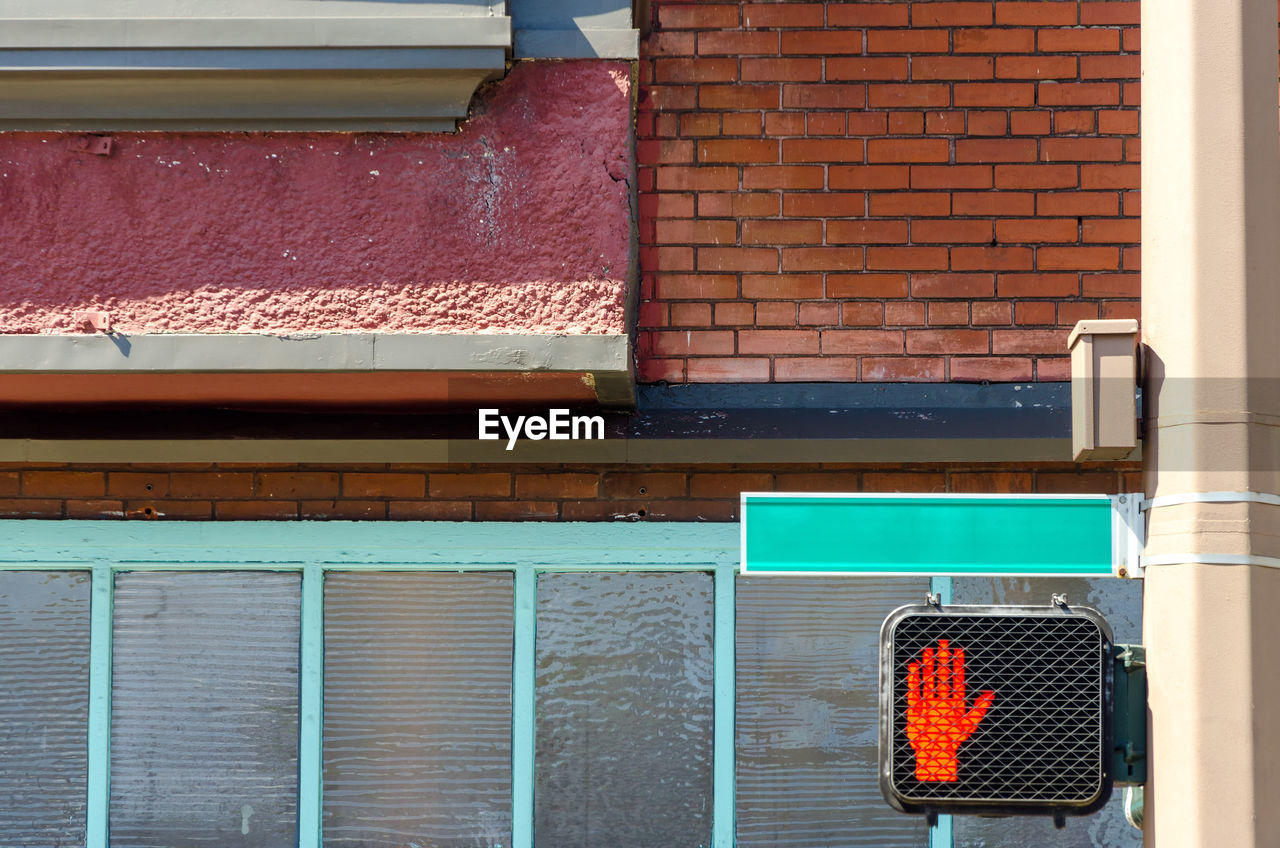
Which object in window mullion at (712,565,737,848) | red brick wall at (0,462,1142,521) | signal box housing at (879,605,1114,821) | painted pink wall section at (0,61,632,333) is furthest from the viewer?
red brick wall at (0,462,1142,521)

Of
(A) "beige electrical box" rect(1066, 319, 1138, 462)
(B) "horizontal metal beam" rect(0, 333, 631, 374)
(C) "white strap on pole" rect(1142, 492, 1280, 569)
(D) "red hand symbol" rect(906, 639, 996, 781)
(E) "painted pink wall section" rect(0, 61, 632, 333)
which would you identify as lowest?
(D) "red hand symbol" rect(906, 639, 996, 781)

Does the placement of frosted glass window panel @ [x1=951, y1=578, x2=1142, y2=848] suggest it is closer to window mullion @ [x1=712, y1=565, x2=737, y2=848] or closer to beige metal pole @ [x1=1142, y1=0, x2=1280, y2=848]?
window mullion @ [x1=712, y1=565, x2=737, y2=848]

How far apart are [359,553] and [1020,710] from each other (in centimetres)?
285

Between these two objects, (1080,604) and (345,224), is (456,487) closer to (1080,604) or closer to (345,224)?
(345,224)

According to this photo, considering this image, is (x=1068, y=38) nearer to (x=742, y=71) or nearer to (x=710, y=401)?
Answer: (x=742, y=71)

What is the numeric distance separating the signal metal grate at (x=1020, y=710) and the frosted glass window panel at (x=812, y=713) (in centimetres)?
205

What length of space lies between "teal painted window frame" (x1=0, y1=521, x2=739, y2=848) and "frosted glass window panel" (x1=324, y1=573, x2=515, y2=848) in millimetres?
59

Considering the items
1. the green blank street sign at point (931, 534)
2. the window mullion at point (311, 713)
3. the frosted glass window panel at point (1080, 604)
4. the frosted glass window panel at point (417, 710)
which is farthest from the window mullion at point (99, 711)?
the frosted glass window panel at point (1080, 604)

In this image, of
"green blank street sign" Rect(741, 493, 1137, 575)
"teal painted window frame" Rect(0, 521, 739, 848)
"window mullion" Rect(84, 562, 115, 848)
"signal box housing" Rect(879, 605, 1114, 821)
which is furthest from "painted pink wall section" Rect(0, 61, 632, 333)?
"signal box housing" Rect(879, 605, 1114, 821)

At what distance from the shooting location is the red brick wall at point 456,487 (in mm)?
4223

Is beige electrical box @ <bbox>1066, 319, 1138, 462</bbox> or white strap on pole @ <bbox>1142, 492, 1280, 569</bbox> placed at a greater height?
beige electrical box @ <bbox>1066, 319, 1138, 462</bbox>

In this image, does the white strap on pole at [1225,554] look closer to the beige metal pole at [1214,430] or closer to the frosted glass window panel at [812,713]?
the beige metal pole at [1214,430]

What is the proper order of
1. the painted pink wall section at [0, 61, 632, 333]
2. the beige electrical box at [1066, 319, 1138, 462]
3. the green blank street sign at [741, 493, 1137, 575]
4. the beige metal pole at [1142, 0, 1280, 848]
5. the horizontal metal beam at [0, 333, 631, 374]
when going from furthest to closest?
the painted pink wall section at [0, 61, 632, 333]
the horizontal metal beam at [0, 333, 631, 374]
the green blank street sign at [741, 493, 1137, 575]
the beige electrical box at [1066, 319, 1138, 462]
the beige metal pole at [1142, 0, 1280, 848]

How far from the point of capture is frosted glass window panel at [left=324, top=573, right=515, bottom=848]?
4094 millimetres
